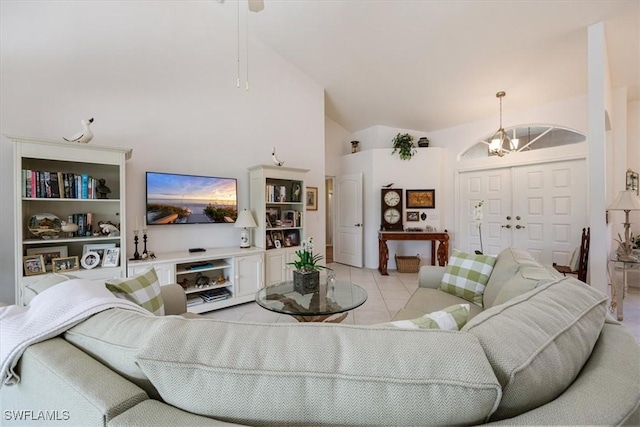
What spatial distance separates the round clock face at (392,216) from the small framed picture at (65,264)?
4337 mm

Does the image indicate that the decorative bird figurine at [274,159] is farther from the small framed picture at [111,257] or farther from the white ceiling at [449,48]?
the small framed picture at [111,257]

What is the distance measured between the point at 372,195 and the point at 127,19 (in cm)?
424

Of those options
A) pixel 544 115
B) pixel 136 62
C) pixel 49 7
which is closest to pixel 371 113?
pixel 544 115

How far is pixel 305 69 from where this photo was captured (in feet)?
13.9

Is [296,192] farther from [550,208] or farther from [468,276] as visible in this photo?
[550,208]

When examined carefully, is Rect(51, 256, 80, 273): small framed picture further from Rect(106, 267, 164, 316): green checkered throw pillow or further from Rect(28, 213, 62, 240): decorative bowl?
Rect(106, 267, 164, 316): green checkered throw pillow

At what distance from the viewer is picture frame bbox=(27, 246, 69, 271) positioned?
2350mm

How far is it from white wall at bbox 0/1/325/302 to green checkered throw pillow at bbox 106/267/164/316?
6.08 feet

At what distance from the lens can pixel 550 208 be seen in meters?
4.11

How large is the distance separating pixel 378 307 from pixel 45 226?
335cm

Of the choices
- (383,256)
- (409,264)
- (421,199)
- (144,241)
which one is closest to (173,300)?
(144,241)


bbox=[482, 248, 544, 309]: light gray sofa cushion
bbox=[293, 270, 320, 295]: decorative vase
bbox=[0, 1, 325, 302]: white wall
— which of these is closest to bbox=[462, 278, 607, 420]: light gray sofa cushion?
Answer: bbox=[482, 248, 544, 309]: light gray sofa cushion

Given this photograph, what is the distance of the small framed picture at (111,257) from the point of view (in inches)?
99.1

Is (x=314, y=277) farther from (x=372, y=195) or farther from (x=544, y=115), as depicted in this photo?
(x=544, y=115)
